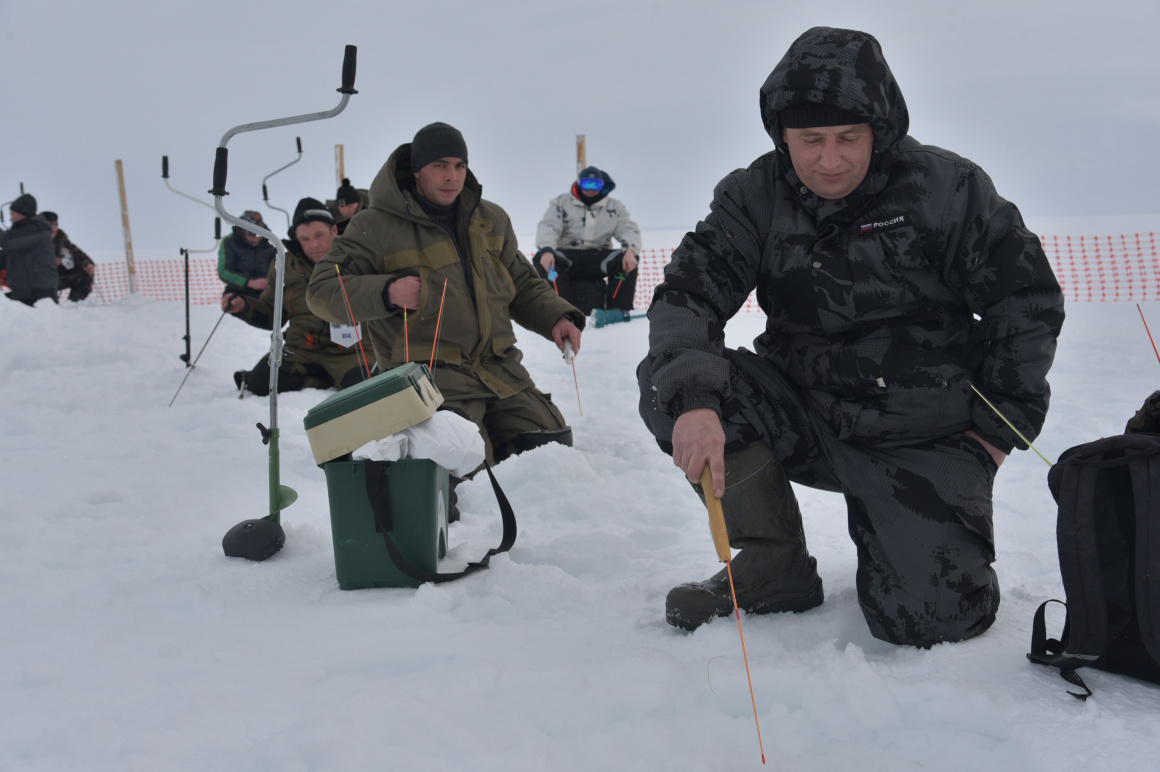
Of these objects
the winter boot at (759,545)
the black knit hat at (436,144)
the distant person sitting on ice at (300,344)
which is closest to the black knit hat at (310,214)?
the distant person sitting on ice at (300,344)

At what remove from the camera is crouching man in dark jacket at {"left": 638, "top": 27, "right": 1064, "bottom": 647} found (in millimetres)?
1648

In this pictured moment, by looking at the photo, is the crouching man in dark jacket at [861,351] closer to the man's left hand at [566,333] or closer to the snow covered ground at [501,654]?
the snow covered ground at [501,654]

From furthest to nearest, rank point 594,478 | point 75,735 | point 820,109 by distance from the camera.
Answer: point 594,478 < point 820,109 < point 75,735

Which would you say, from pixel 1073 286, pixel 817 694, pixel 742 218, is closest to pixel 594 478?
pixel 742 218

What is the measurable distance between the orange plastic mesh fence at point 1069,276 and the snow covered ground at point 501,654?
3.44ft

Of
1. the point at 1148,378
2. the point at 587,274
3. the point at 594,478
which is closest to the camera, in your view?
the point at 594,478

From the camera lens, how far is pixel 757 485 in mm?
1834

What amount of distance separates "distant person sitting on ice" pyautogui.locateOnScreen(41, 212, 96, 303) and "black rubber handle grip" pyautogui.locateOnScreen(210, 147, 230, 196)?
10.8 meters

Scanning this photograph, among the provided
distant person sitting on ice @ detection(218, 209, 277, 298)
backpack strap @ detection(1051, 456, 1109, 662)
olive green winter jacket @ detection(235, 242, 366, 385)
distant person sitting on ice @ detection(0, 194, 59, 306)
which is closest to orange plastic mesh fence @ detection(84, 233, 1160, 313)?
backpack strap @ detection(1051, 456, 1109, 662)

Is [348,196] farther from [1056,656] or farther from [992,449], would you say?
[1056,656]

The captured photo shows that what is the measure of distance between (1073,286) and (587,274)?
5.95m

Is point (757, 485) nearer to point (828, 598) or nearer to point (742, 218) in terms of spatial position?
point (828, 598)

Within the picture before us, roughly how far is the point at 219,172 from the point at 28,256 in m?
9.83

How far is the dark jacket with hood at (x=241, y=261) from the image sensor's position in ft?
21.5
